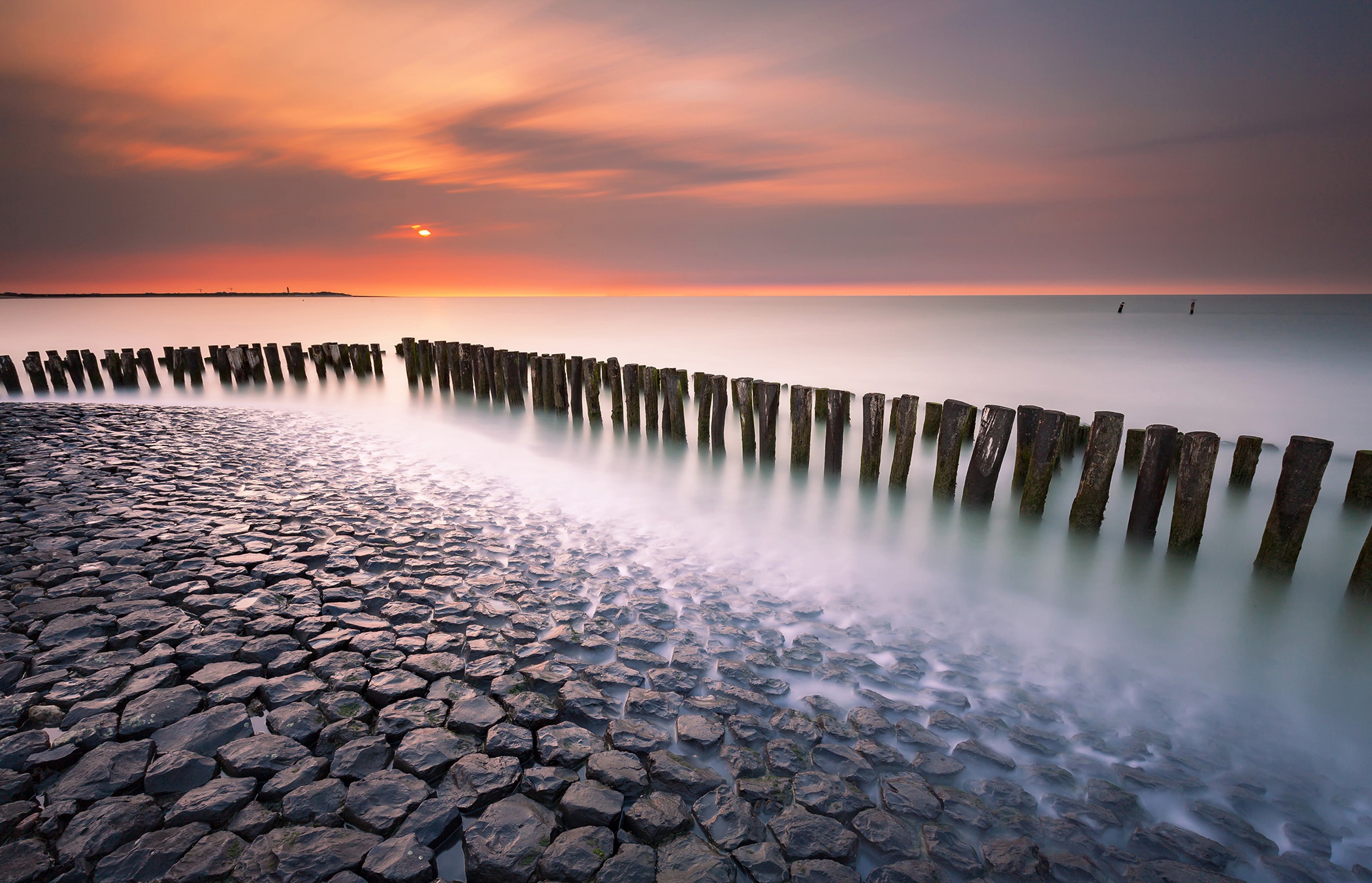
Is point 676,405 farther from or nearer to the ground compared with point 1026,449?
farther from the ground

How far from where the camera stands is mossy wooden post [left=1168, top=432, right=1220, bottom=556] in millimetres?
4609

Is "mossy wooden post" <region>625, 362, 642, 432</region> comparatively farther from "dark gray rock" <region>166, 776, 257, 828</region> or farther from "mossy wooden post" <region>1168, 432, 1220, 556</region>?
"dark gray rock" <region>166, 776, 257, 828</region>

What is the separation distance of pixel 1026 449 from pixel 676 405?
4182 mm

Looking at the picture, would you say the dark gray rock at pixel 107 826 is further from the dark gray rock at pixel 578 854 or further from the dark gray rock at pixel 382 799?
the dark gray rock at pixel 578 854

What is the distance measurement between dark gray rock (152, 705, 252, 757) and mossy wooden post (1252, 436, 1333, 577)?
20.0 ft

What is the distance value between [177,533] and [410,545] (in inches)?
65.2

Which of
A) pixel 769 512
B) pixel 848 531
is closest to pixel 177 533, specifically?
pixel 769 512

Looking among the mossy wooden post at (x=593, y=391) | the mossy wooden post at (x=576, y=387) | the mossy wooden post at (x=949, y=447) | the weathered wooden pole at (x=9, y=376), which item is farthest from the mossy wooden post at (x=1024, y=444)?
the weathered wooden pole at (x=9, y=376)

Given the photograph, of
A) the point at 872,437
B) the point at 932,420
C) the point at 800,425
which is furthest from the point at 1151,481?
the point at 932,420

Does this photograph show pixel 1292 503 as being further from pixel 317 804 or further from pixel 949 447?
pixel 317 804

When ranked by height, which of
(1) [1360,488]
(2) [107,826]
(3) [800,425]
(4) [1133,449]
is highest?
(3) [800,425]

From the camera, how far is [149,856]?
197 centimetres

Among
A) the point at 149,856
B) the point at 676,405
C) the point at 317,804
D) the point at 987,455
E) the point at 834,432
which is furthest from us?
the point at 676,405

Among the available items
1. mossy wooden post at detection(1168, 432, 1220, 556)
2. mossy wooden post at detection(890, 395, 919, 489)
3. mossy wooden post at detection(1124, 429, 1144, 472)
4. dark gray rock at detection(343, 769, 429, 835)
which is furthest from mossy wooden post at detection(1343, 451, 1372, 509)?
dark gray rock at detection(343, 769, 429, 835)
